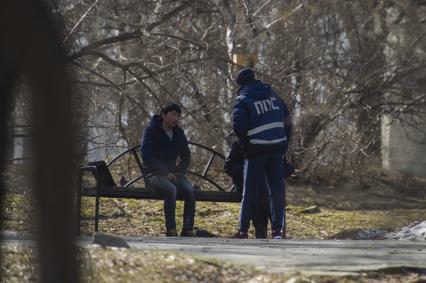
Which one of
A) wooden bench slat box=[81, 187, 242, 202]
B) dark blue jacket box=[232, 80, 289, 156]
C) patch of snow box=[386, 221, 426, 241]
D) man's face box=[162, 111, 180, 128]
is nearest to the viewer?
dark blue jacket box=[232, 80, 289, 156]

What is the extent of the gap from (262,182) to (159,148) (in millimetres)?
1348

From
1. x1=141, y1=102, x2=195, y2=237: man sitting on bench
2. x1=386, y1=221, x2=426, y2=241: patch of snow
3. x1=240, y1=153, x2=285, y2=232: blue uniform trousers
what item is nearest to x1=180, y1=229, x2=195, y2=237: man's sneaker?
x1=141, y1=102, x2=195, y2=237: man sitting on bench

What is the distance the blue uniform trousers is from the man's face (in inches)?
43.4

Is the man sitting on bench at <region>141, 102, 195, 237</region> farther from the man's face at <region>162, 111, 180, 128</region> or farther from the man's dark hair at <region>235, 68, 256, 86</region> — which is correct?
the man's dark hair at <region>235, 68, 256, 86</region>

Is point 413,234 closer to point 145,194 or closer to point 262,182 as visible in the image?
point 262,182

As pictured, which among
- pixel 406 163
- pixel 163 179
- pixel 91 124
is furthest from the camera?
pixel 406 163

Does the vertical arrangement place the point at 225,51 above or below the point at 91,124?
above

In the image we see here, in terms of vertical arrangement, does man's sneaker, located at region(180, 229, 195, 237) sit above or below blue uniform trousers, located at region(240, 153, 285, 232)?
below

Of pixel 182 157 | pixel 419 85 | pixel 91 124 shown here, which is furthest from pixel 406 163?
pixel 182 157

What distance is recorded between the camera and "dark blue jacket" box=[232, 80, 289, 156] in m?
10.8

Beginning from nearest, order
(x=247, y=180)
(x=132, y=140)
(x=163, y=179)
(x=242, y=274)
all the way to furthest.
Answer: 1. (x=242, y=274)
2. (x=247, y=180)
3. (x=163, y=179)
4. (x=132, y=140)

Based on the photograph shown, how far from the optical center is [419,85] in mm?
20172

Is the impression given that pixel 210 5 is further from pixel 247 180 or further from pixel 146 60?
pixel 247 180

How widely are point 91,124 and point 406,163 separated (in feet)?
33.1
